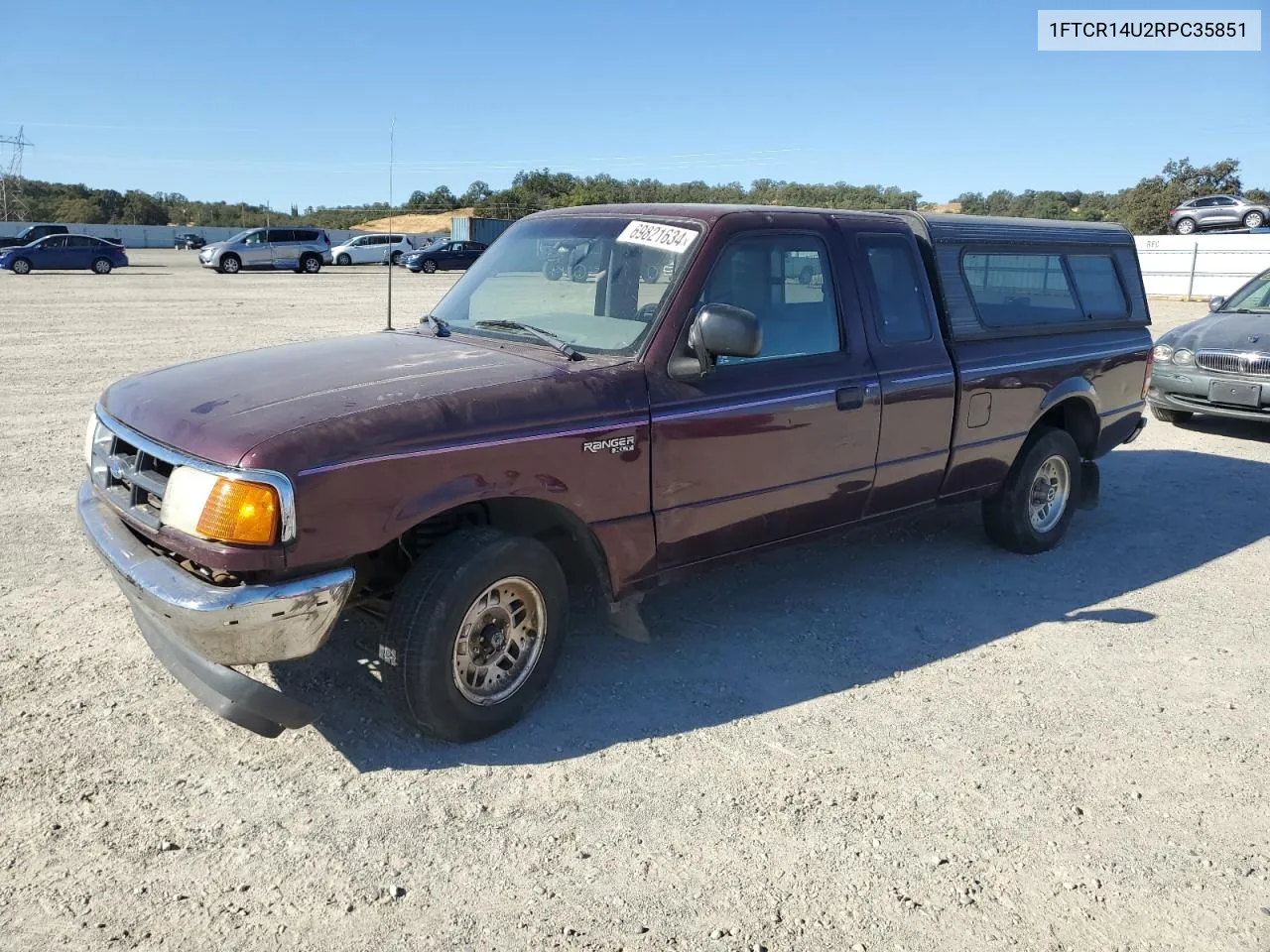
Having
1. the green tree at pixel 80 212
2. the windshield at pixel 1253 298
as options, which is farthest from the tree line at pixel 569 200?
the windshield at pixel 1253 298

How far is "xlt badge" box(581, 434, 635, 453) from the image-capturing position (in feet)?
12.1

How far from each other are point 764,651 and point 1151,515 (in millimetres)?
4064

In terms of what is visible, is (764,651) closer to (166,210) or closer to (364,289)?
(364,289)

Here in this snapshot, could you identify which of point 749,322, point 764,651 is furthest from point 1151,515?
point 749,322

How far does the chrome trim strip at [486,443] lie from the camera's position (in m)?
3.09

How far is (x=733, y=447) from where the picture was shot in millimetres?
4148

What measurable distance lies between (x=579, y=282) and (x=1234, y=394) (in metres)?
7.72

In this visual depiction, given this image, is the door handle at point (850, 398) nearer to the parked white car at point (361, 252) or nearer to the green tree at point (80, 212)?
the parked white car at point (361, 252)

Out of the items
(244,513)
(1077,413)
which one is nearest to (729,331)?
(244,513)

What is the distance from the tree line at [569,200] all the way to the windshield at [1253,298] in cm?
2993

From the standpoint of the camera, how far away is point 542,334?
4.21 metres

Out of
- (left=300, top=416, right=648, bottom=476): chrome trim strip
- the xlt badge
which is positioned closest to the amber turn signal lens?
(left=300, top=416, right=648, bottom=476): chrome trim strip

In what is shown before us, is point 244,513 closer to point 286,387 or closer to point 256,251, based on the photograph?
point 286,387

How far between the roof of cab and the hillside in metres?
73.8
